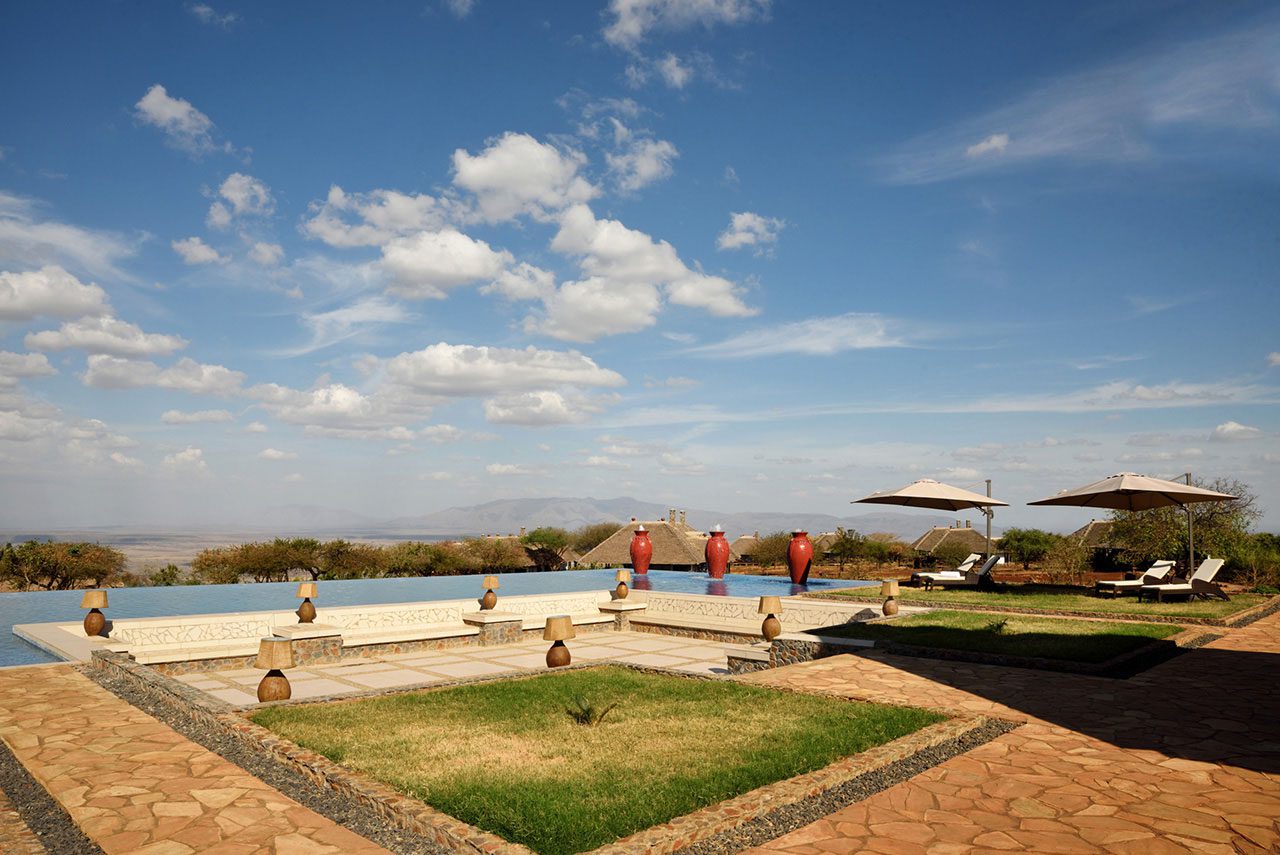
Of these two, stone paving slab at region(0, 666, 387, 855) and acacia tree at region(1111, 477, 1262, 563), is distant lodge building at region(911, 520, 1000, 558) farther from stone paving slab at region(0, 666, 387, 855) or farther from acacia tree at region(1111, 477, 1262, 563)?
stone paving slab at region(0, 666, 387, 855)

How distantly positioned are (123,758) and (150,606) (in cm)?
1151

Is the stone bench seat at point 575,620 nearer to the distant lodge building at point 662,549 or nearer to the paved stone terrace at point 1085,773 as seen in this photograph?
the paved stone terrace at point 1085,773

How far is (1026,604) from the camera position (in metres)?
14.3

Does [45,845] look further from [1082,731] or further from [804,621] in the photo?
[804,621]

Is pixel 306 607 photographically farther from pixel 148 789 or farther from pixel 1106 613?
pixel 1106 613

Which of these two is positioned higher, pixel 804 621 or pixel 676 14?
pixel 676 14

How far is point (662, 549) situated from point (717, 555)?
255 inches

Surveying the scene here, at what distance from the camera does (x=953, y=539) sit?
99.9 ft

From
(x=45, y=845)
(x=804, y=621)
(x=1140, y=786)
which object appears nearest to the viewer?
(x=45, y=845)

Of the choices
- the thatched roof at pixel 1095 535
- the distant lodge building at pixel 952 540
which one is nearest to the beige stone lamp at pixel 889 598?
the thatched roof at pixel 1095 535

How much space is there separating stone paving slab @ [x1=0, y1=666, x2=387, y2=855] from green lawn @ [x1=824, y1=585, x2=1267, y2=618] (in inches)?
493

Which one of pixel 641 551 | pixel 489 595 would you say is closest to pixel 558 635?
pixel 489 595

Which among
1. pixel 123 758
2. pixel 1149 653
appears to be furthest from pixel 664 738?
pixel 1149 653

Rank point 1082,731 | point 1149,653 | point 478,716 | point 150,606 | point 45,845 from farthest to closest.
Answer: point 150,606
point 1149,653
point 478,716
point 1082,731
point 45,845
